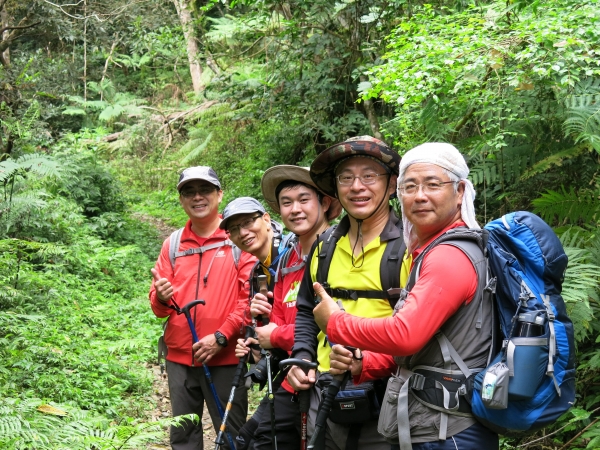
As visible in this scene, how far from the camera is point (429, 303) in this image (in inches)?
92.4

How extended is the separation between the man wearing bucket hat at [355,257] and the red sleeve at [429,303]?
0.50 m

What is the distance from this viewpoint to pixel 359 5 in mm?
9273

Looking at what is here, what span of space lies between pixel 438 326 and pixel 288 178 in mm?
1782

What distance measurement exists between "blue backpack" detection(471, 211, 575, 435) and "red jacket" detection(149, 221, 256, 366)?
8.19ft

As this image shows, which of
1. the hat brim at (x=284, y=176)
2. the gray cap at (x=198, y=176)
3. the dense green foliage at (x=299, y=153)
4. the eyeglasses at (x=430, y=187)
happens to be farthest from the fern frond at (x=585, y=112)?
the gray cap at (x=198, y=176)

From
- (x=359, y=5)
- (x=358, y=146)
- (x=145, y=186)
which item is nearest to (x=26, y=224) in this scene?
(x=359, y=5)

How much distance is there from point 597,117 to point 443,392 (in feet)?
9.13

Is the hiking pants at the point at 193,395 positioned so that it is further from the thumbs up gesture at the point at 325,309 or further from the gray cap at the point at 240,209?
the thumbs up gesture at the point at 325,309

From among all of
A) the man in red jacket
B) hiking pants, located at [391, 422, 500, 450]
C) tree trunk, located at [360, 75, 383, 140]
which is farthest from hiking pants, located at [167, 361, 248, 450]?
tree trunk, located at [360, 75, 383, 140]

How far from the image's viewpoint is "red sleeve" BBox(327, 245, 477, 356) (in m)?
2.35

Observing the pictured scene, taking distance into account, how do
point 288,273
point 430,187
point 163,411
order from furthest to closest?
point 163,411
point 288,273
point 430,187

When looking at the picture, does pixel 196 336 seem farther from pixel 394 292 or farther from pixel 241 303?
pixel 394 292

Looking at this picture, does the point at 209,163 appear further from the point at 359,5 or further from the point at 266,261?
the point at 266,261

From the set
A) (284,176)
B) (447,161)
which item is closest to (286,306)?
(284,176)
